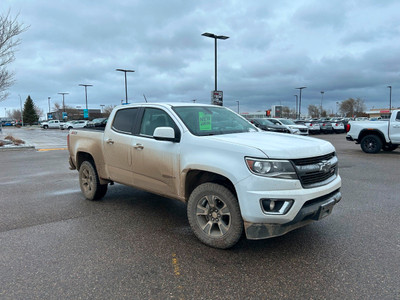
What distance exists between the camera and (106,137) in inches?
208

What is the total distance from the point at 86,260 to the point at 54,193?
3589 millimetres

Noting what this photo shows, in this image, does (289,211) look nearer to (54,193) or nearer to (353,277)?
(353,277)

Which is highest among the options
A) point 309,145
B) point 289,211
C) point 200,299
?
point 309,145

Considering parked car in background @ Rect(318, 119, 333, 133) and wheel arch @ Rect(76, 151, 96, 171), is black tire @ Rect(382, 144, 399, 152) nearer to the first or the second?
wheel arch @ Rect(76, 151, 96, 171)

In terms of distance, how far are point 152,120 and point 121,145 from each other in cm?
68

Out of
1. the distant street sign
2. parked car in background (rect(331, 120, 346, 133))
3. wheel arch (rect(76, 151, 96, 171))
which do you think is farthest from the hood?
parked car in background (rect(331, 120, 346, 133))

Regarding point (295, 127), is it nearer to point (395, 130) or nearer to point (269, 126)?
point (269, 126)

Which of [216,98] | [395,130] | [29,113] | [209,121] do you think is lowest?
[395,130]

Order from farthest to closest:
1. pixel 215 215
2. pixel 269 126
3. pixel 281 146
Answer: pixel 269 126
pixel 215 215
pixel 281 146

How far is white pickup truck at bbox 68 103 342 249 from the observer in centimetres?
325

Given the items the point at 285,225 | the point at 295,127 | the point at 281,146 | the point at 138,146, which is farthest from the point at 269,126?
the point at 285,225

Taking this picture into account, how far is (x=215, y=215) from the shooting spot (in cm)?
369

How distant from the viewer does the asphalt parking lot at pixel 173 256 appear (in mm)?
2881

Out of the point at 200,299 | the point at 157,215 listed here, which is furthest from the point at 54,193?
the point at 200,299
